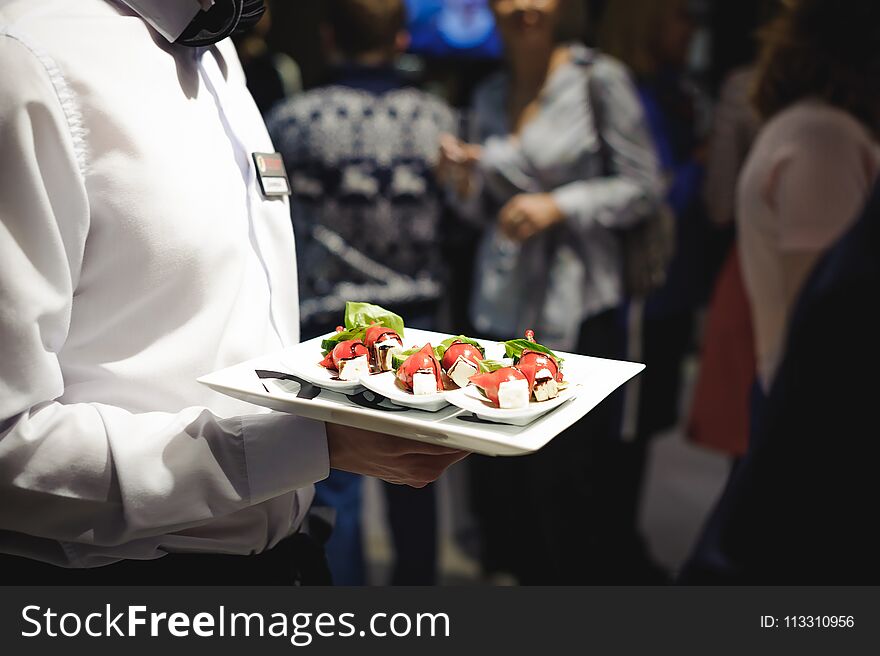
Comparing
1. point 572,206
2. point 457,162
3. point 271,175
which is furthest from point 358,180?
point 271,175

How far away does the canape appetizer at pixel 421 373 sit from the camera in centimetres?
80

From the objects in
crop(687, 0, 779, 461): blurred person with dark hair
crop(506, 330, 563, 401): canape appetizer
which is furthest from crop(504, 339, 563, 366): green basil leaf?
crop(687, 0, 779, 461): blurred person with dark hair

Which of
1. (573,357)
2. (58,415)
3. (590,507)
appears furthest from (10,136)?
(590,507)

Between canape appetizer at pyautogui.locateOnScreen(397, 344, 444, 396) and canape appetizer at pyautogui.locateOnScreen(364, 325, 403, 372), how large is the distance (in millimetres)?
34

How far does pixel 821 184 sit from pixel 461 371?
1.28 m

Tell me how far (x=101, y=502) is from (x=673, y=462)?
322cm

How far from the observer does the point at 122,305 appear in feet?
2.75

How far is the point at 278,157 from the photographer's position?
40.5 inches

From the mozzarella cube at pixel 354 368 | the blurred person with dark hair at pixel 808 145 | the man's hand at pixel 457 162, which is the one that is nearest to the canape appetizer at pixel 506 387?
the mozzarella cube at pixel 354 368

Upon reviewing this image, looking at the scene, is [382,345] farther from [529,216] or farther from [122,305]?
[529,216]

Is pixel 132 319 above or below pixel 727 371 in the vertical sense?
above

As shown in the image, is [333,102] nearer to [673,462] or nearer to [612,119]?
[612,119]

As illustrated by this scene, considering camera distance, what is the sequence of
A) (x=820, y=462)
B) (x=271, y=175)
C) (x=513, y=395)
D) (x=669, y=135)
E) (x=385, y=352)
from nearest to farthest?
(x=820, y=462)
(x=513, y=395)
(x=385, y=352)
(x=271, y=175)
(x=669, y=135)

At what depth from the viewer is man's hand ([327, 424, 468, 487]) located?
81cm
